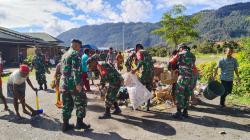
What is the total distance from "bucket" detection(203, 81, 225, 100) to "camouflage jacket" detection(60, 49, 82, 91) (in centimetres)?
440

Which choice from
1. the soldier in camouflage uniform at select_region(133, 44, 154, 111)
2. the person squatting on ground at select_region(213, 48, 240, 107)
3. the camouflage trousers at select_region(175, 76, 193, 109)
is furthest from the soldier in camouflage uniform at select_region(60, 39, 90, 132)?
the person squatting on ground at select_region(213, 48, 240, 107)

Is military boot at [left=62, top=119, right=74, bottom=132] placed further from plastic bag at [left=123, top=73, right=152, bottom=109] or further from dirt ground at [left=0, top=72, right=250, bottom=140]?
plastic bag at [left=123, top=73, right=152, bottom=109]

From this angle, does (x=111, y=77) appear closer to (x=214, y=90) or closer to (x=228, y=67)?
(x=214, y=90)

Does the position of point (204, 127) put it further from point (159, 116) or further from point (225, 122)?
point (159, 116)

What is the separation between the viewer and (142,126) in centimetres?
852

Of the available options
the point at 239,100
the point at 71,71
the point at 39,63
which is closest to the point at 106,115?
the point at 71,71

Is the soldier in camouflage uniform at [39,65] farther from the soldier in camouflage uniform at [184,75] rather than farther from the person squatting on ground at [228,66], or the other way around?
the person squatting on ground at [228,66]

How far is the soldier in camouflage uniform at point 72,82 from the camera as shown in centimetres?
754

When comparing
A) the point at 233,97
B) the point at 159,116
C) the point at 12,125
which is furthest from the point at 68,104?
the point at 233,97

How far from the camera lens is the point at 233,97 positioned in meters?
12.2

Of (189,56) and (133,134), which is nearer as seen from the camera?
(133,134)

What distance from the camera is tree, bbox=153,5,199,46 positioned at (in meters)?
44.3

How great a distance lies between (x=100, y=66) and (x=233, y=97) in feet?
18.4

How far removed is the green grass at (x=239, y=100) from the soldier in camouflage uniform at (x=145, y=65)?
3.14m
